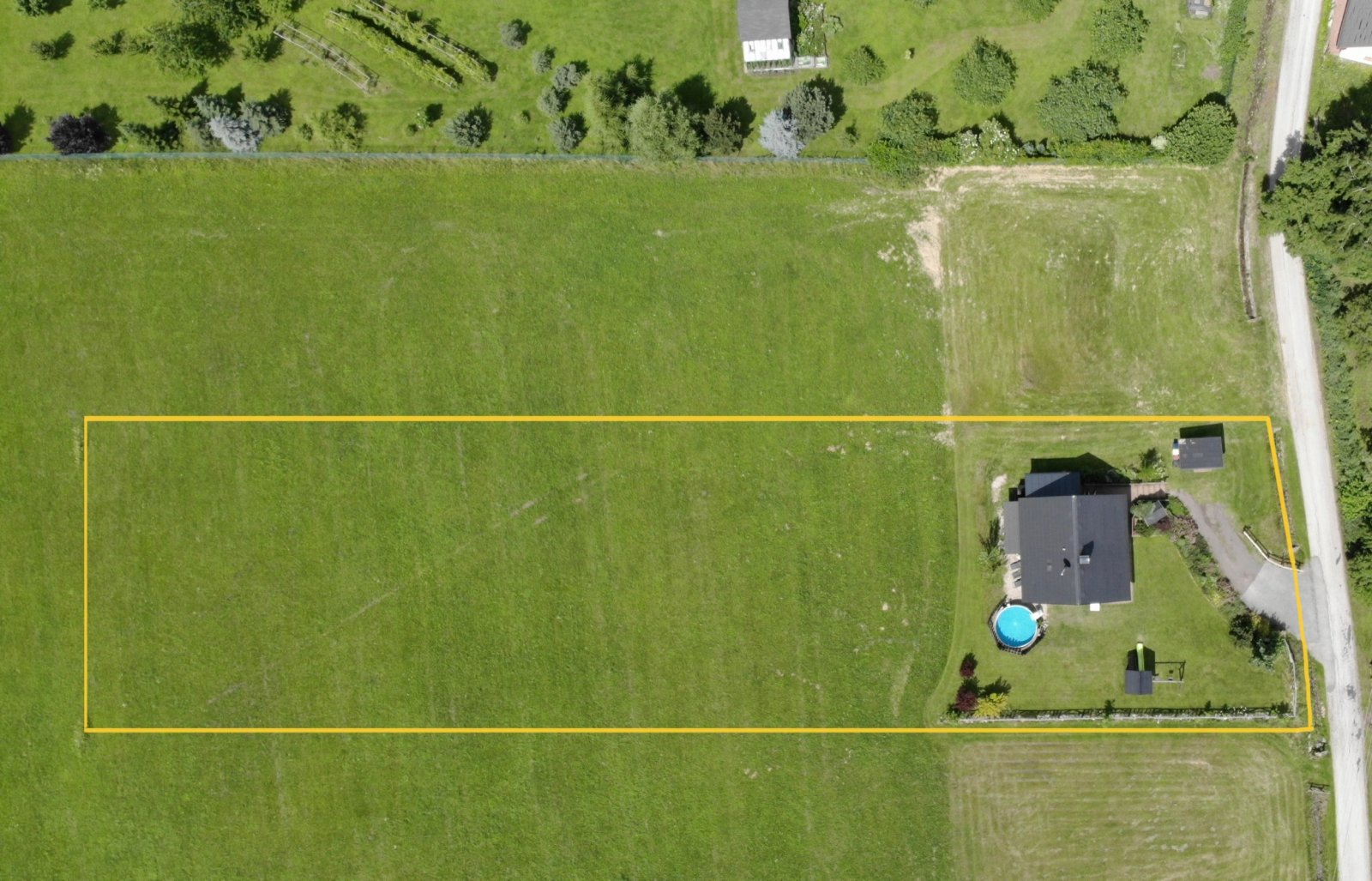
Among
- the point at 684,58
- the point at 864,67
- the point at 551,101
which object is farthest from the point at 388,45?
the point at 864,67

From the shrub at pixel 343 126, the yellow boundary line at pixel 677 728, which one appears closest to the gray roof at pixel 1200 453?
the yellow boundary line at pixel 677 728

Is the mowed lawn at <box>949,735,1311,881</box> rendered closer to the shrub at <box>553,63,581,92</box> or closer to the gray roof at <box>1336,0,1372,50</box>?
the gray roof at <box>1336,0,1372,50</box>

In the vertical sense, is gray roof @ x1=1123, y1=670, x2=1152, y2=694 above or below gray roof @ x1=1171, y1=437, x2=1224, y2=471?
A: below

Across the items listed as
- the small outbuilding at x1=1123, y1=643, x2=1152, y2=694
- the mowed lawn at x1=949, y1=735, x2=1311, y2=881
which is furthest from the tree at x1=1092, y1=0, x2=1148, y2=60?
the mowed lawn at x1=949, y1=735, x2=1311, y2=881

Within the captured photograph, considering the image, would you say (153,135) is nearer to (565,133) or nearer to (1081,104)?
(565,133)

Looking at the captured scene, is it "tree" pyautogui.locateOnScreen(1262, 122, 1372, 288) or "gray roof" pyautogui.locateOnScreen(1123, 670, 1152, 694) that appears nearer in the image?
"tree" pyautogui.locateOnScreen(1262, 122, 1372, 288)

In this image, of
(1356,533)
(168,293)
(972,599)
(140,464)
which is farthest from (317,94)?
(1356,533)

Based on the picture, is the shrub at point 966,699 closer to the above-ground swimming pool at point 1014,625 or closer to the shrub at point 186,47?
the above-ground swimming pool at point 1014,625
